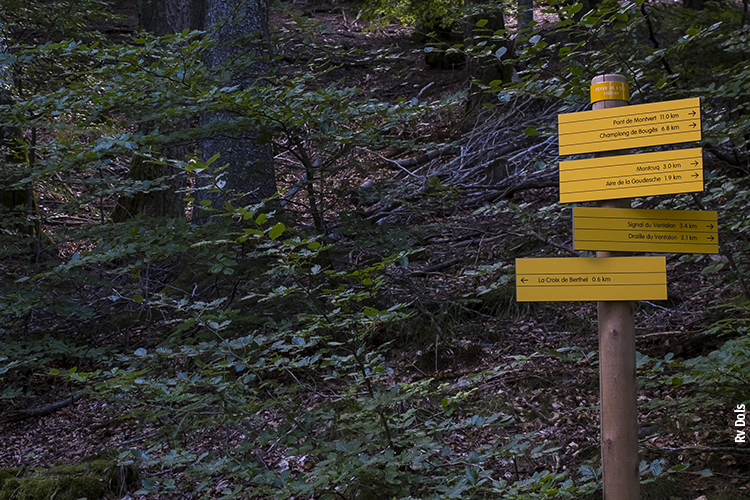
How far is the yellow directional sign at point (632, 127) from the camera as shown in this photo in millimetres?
1762

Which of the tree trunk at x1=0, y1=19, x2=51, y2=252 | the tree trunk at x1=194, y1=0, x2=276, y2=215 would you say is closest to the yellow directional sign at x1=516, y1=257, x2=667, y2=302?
the tree trunk at x1=194, y1=0, x2=276, y2=215

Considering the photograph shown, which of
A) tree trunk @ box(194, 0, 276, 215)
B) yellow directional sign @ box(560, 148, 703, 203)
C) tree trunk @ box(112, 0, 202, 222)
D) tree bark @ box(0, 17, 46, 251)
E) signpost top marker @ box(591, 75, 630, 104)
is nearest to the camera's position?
yellow directional sign @ box(560, 148, 703, 203)

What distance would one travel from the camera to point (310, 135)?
13.0ft

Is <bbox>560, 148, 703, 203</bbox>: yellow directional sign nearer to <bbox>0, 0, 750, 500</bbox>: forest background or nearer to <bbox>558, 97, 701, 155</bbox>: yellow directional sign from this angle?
<bbox>558, 97, 701, 155</bbox>: yellow directional sign

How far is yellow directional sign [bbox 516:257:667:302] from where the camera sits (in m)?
1.77

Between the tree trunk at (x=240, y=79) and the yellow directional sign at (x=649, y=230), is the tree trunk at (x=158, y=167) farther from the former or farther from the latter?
the yellow directional sign at (x=649, y=230)

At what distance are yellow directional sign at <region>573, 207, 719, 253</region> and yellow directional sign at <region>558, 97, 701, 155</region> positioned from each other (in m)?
0.22

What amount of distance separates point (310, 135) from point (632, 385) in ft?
9.30

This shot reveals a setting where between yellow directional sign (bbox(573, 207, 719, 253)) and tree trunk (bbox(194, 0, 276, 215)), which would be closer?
yellow directional sign (bbox(573, 207, 719, 253))

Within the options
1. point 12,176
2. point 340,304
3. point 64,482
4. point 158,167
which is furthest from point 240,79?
point 64,482

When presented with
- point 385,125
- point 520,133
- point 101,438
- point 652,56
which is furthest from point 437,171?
point 101,438

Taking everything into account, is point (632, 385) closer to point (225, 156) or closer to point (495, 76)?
point (225, 156)

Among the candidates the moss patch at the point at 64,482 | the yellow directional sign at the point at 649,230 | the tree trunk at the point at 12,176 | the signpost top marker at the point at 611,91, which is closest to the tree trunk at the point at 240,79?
the tree trunk at the point at 12,176

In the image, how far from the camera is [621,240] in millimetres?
1794
